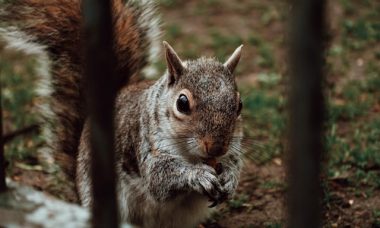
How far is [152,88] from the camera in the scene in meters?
2.79

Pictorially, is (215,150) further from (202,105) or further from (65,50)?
(65,50)

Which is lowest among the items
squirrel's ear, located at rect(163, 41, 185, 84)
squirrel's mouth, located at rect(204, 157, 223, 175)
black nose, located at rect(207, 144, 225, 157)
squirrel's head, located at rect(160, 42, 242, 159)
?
squirrel's mouth, located at rect(204, 157, 223, 175)

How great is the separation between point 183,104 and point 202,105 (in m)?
0.09

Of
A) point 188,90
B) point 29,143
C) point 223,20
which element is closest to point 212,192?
point 188,90

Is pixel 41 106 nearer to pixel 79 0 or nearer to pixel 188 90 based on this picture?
pixel 79 0

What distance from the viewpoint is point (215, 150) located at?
7.55 ft

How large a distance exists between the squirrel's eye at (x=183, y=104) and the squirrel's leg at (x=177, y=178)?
241 mm

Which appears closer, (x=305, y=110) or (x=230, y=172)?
(x=305, y=110)

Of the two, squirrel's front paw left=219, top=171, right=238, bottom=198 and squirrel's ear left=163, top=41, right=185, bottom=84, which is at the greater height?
squirrel's ear left=163, top=41, right=185, bottom=84

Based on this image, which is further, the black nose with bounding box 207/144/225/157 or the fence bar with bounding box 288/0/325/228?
the black nose with bounding box 207/144/225/157

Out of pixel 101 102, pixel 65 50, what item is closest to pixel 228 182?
pixel 65 50

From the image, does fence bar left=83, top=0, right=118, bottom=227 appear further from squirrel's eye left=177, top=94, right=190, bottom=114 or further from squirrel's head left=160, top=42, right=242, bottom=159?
squirrel's eye left=177, top=94, right=190, bottom=114

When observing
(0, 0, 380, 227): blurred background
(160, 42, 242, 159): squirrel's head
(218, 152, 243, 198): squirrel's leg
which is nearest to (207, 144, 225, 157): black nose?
(160, 42, 242, 159): squirrel's head

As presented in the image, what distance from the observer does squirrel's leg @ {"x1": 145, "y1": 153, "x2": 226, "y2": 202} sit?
2502 millimetres
